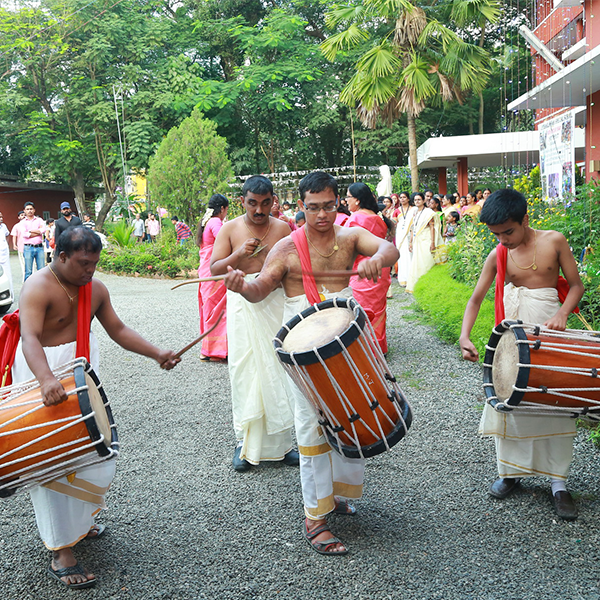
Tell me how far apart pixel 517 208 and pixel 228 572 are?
8.45ft

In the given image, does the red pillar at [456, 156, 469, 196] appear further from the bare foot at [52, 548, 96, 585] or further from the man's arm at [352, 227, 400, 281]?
the bare foot at [52, 548, 96, 585]

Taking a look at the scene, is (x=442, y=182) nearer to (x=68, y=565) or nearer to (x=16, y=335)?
(x=16, y=335)

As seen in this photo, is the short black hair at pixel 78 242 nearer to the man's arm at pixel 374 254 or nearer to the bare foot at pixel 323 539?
the man's arm at pixel 374 254

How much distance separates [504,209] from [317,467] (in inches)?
72.2

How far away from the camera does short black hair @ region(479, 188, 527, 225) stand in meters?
3.63

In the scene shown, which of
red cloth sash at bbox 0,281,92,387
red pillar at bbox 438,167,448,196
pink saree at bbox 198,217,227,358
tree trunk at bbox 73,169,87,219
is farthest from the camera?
tree trunk at bbox 73,169,87,219

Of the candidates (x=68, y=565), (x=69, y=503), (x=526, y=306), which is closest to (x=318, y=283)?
(x=526, y=306)

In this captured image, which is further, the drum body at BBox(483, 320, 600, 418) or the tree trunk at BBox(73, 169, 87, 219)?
the tree trunk at BBox(73, 169, 87, 219)

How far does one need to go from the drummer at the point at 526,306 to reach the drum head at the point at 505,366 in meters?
0.19

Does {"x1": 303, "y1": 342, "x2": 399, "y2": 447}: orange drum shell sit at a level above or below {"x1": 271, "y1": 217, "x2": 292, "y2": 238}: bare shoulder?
below

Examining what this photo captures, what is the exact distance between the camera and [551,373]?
127 inches

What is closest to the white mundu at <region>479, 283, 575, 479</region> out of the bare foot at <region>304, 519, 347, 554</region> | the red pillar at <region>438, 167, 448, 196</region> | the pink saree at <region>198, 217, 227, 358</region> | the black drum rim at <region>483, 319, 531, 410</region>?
the black drum rim at <region>483, 319, 531, 410</region>

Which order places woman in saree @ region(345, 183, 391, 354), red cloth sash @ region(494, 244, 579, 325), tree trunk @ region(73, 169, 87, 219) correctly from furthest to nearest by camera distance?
tree trunk @ region(73, 169, 87, 219) < woman in saree @ region(345, 183, 391, 354) < red cloth sash @ region(494, 244, 579, 325)

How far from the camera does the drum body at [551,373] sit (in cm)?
323
